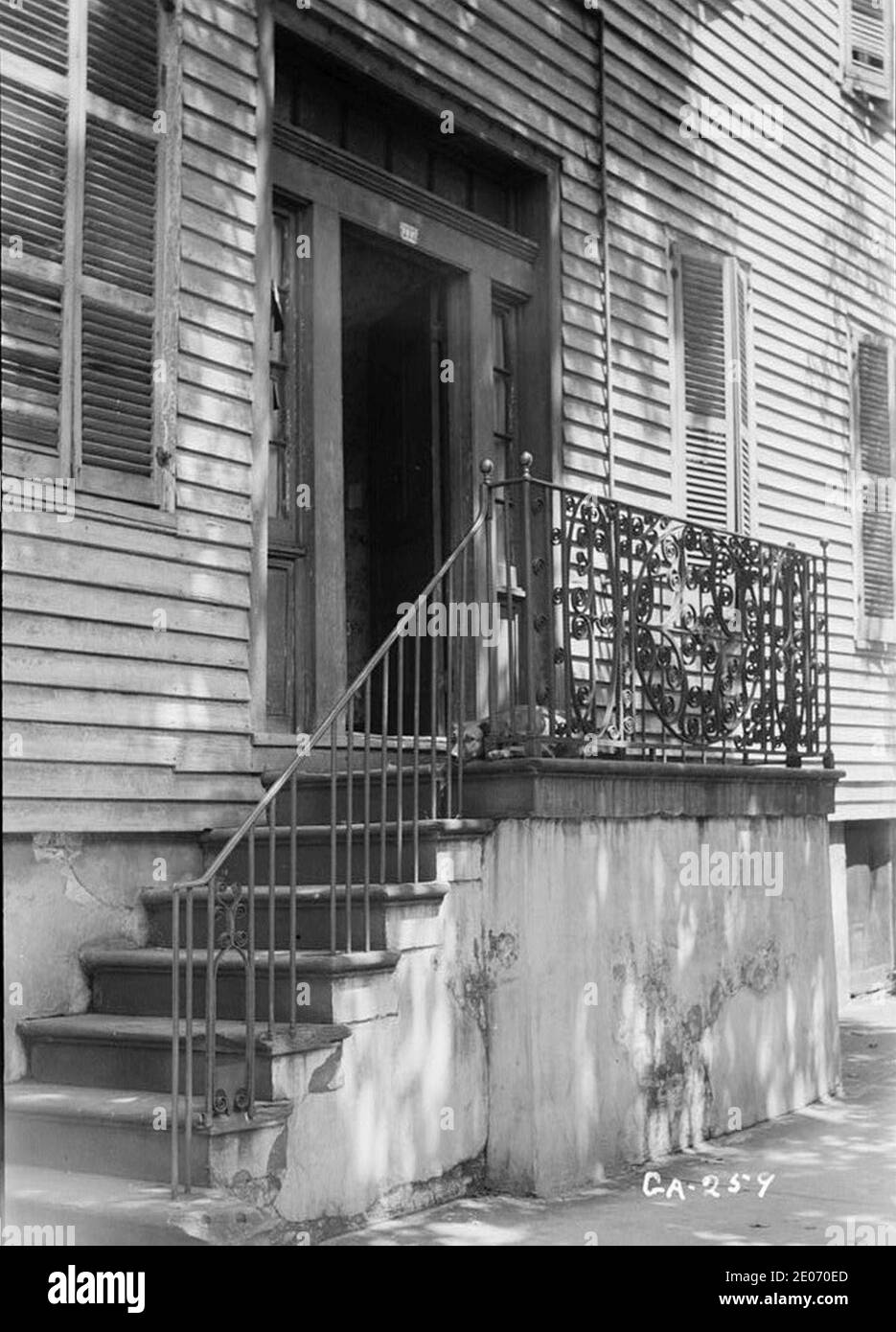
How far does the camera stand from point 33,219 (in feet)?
20.2

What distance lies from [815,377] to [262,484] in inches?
265

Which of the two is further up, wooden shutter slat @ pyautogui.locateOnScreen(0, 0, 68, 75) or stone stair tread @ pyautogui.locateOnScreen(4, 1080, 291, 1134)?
wooden shutter slat @ pyautogui.locateOnScreen(0, 0, 68, 75)

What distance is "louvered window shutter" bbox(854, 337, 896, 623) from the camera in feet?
43.8

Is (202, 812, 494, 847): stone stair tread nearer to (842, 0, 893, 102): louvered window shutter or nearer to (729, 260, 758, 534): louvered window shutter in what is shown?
(729, 260, 758, 534): louvered window shutter

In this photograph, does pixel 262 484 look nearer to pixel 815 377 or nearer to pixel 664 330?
pixel 664 330

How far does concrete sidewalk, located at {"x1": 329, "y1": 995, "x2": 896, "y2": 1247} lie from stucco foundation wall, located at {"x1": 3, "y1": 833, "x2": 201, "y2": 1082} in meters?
1.32

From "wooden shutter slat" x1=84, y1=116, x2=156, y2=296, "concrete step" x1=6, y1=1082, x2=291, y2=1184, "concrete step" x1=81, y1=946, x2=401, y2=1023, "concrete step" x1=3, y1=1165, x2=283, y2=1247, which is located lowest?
"concrete step" x1=3, y1=1165, x2=283, y2=1247

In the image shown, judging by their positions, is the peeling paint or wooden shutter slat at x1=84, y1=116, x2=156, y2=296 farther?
wooden shutter slat at x1=84, y1=116, x2=156, y2=296

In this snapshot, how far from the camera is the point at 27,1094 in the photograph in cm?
559

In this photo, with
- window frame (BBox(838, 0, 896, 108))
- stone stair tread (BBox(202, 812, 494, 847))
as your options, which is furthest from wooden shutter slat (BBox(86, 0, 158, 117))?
window frame (BBox(838, 0, 896, 108))

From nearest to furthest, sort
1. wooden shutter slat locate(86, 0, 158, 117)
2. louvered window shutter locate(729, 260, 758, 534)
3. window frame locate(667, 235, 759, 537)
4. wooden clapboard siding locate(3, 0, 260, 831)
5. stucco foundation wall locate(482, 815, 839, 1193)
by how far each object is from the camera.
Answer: wooden clapboard siding locate(3, 0, 260, 831) → wooden shutter slat locate(86, 0, 158, 117) → stucco foundation wall locate(482, 815, 839, 1193) → window frame locate(667, 235, 759, 537) → louvered window shutter locate(729, 260, 758, 534)

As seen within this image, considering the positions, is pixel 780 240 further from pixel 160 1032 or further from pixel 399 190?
pixel 160 1032

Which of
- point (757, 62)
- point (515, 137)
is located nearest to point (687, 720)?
point (515, 137)

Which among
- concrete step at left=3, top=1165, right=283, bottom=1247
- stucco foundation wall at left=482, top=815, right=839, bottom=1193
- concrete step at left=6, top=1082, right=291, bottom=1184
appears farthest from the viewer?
stucco foundation wall at left=482, top=815, right=839, bottom=1193
